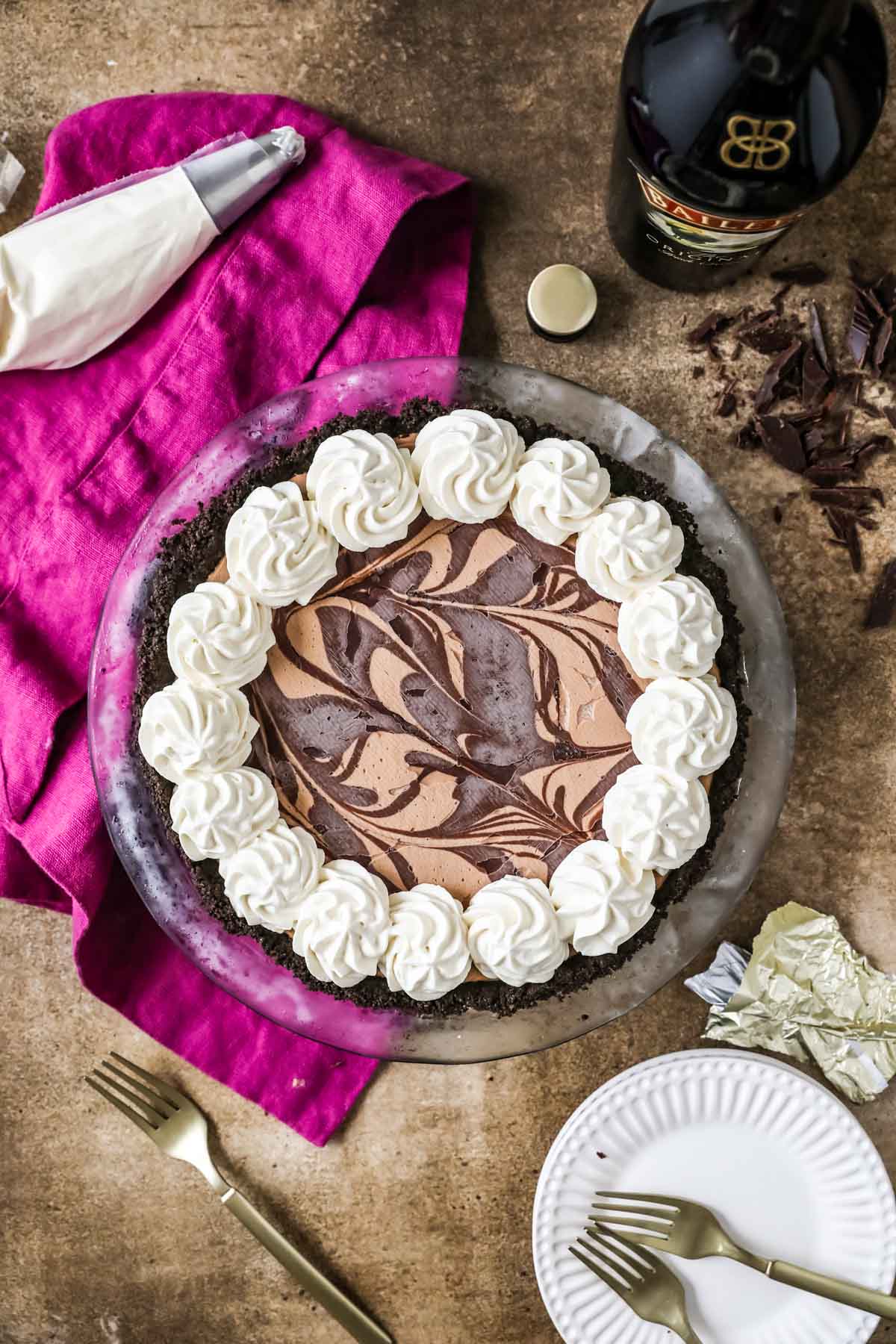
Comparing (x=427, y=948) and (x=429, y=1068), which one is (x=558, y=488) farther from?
(x=429, y=1068)

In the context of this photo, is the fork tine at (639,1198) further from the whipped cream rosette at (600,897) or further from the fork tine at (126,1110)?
the fork tine at (126,1110)

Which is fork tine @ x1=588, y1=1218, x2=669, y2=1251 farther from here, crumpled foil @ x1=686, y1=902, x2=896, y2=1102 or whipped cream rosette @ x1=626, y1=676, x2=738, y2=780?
whipped cream rosette @ x1=626, y1=676, x2=738, y2=780

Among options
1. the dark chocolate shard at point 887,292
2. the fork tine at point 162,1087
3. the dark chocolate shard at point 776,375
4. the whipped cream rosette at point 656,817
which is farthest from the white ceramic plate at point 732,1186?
the dark chocolate shard at point 887,292

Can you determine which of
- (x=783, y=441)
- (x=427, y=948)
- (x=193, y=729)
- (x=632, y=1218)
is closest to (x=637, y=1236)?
(x=632, y=1218)

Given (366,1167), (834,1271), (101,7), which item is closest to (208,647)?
(366,1167)

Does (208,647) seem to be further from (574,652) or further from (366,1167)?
(366,1167)

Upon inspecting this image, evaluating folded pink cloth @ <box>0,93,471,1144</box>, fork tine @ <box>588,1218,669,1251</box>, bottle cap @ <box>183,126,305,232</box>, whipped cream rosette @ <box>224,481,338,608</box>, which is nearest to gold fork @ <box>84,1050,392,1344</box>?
folded pink cloth @ <box>0,93,471,1144</box>
